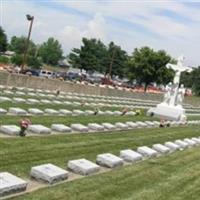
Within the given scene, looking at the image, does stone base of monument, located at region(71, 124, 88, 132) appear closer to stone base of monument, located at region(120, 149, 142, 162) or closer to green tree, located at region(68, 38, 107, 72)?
stone base of monument, located at region(120, 149, 142, 162)

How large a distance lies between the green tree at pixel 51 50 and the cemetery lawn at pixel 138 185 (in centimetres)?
13002

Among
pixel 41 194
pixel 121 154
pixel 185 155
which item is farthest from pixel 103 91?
pixel 41 194

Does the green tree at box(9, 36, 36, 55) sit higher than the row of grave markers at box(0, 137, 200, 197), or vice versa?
the green tree at box(9, 36, 36, 55)

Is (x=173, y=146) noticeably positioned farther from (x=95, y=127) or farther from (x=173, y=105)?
(x=173, y=105)

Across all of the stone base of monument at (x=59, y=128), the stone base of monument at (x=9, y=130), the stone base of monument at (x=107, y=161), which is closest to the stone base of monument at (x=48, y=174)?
the stone base of monument at (x=107, y=161)

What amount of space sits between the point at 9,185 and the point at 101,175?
3.87 m

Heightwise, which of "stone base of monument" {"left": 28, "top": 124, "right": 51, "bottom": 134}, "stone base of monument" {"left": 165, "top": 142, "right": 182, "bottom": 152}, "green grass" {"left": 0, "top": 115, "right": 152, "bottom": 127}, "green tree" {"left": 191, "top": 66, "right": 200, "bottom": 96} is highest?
"green tree" {"left": 191, "top": 66, "right": 200, "bottom": 96}

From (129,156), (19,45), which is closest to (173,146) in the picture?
(129,156)

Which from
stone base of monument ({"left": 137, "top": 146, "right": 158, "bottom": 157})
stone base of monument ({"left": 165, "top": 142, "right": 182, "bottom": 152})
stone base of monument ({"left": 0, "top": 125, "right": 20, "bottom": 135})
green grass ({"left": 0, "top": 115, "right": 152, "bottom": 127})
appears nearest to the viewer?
stone base of monument ({"left": 0, "top": 125, "right": 20, "bottom": 135})

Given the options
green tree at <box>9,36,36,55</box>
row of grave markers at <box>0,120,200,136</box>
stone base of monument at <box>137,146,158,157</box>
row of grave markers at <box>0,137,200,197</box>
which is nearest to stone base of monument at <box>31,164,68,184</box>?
row of grave markers at <box>0,137,200,197</box>

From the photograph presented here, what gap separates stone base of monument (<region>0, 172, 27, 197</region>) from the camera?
9.70 meters

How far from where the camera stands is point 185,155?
20.5m

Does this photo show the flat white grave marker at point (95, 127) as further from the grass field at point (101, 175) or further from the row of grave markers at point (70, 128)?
the grass field at point (101, 175)

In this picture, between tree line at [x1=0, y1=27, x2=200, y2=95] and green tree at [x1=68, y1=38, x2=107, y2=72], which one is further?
green tree at [x1=68, y1=38, x2=107, y2=72]
